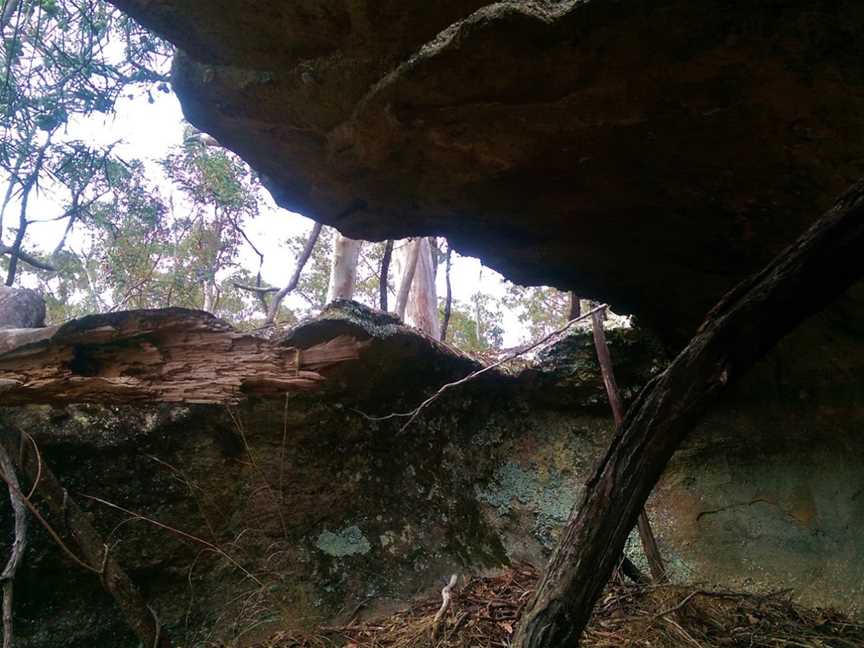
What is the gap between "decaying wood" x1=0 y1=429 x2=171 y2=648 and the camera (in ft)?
9.70

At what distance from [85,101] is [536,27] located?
4342 mm

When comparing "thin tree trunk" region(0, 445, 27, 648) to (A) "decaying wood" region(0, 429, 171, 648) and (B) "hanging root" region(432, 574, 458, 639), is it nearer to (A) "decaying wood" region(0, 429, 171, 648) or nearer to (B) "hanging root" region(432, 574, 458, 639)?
(A) "decaying wood" region(0, 429, 171, 648)

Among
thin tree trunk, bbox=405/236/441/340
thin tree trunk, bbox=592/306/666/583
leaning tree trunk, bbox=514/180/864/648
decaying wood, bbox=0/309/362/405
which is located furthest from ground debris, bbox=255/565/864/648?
thin tree trunk, bbox=405/236/441/340

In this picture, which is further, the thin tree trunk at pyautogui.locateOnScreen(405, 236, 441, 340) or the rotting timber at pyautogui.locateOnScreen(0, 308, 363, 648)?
the thin tree trunk at pyautogui.locateOnScreen(405, 236, 441, 340)

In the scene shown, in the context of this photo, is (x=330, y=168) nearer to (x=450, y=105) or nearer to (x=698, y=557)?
(x=450, y=105)

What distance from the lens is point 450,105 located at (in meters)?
3.17

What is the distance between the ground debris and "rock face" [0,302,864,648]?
0.91 ft

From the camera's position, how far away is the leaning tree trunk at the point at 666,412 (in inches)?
85.0

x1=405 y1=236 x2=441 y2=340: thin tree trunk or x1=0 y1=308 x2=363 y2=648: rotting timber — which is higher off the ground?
x1=405 y1=236 x2=441 y2=340: thin tree trunk

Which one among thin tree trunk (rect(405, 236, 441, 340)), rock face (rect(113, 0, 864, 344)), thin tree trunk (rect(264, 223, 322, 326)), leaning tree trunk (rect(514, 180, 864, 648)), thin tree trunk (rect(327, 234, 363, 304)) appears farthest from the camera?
thin tree trunk (rect(405, 236, 441, 340))

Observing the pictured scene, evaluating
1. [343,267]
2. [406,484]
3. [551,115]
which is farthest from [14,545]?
[343,267]

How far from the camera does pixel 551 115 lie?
3.16 meters

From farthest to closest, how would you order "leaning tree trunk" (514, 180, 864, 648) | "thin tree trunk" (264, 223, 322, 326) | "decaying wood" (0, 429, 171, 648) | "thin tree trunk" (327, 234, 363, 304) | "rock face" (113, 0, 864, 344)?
"thin tree trunk" (327, 234, 363, 304) → "thin tree trunk" (264, 223, 322, 326) → "decaying wood" (0, 429, 171, 648) → "rock face" (113, 0, 864, 344) → "leaning tree trunk" (514, 180, 864, 648)

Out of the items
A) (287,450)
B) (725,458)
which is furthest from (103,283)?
(725,458)
